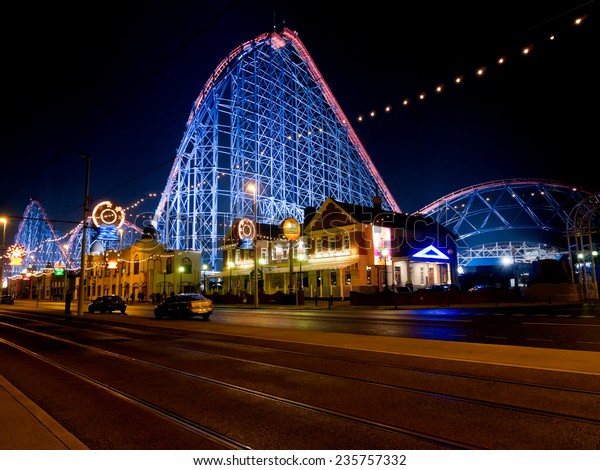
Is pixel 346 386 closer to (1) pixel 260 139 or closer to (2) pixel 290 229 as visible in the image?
(2) pixel 290 229

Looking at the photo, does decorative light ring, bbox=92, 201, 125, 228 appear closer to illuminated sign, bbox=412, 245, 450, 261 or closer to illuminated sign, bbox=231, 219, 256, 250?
illuminated sign, bbox=231, 219, 256, 250

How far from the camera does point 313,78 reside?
4775 centimetres

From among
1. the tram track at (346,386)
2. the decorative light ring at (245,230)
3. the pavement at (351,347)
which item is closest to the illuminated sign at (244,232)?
the decorative light ring at (245,230)

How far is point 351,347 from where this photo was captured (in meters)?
11.2

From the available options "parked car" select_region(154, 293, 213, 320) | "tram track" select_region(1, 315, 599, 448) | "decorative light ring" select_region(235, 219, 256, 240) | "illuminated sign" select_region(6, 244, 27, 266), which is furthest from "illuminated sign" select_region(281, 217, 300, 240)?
"illuminated sign" select_region(6, 244, 27, 266)

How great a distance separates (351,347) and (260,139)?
3628cm

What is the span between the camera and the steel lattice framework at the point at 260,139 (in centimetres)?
4234

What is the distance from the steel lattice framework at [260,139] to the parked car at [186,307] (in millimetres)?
18420

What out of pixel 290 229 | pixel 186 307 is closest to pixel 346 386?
pixel 186 307

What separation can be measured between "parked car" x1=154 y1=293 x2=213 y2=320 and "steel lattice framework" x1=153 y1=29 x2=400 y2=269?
60.4 ft

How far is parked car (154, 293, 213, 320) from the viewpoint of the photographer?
23.7 m
